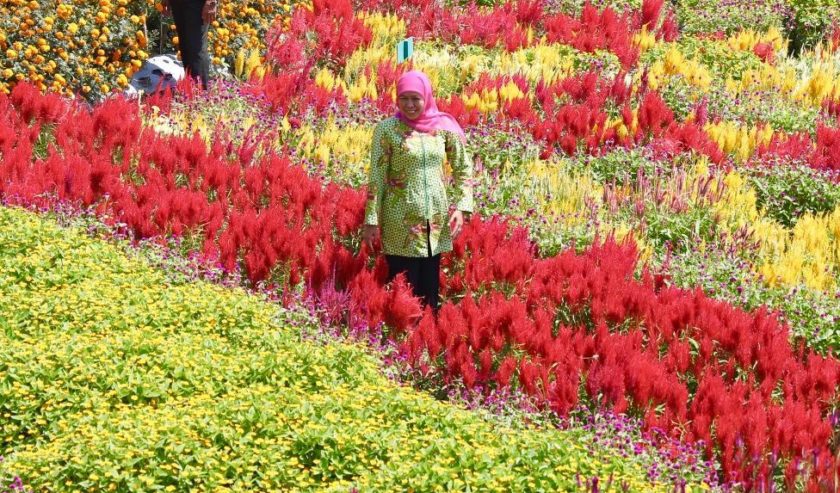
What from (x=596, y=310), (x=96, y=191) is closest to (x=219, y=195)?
(x=96, y=191)

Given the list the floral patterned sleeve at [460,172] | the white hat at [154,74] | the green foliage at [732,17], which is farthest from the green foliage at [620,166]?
the green foliage at [732,17]

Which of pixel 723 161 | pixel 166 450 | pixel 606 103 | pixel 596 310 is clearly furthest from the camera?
pixel 606 103

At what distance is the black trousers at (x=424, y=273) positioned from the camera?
6572mm

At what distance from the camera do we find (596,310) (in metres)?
6.20

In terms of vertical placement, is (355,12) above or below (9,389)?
above

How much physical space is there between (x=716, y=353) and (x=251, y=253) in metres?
2.62

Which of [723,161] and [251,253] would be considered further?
[723,161]

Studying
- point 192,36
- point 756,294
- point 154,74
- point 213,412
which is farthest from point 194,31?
point 213,412

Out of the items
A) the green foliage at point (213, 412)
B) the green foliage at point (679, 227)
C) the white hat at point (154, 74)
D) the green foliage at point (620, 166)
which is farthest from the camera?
the white hat at point (154, 74)

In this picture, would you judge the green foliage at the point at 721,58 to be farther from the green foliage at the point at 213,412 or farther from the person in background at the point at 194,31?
the green foliage at the point at 213,412

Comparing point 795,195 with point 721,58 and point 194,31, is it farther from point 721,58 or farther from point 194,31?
point 194,31

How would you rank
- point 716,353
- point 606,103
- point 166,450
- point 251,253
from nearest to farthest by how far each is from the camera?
1. point 166,450
2. point 716,353
3. point 251,253
4. point 606,103

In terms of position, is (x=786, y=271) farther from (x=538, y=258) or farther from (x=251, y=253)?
(x=251, y=253)

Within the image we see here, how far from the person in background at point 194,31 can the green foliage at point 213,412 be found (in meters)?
3.87
